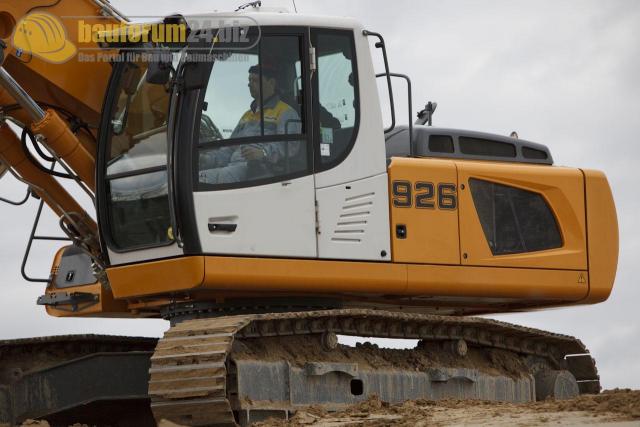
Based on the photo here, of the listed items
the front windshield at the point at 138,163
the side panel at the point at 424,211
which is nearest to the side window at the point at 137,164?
the front windshield at the point at 138,163

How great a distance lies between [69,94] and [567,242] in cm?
494

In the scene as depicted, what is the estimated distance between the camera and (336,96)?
1152 centimetres

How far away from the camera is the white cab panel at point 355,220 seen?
1124cm

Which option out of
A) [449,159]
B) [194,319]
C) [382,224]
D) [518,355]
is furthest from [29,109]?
[518,355]

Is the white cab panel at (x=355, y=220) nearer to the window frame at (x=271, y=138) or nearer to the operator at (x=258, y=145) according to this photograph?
the window frame at (x=271, y=138)

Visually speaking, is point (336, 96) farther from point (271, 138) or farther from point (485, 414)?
point (485, 414)

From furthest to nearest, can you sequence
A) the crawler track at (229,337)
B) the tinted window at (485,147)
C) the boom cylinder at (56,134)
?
the tinted window at (485,147) < the boom cylinder at (56,134) < the crawler track at (229,337)

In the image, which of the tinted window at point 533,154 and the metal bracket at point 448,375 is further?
the tinted window at point 533,154

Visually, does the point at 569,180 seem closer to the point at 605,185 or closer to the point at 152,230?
the point at 605,185

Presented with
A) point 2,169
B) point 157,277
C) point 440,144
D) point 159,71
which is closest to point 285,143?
point 159,71

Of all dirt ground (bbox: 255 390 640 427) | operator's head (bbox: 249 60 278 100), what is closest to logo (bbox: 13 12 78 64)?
operator's head (bbox: 249 60 278 100)

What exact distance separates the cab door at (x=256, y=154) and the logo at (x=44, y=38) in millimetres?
1501

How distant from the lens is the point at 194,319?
11.5m

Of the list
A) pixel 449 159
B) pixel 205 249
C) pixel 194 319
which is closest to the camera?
pixel 205 249
